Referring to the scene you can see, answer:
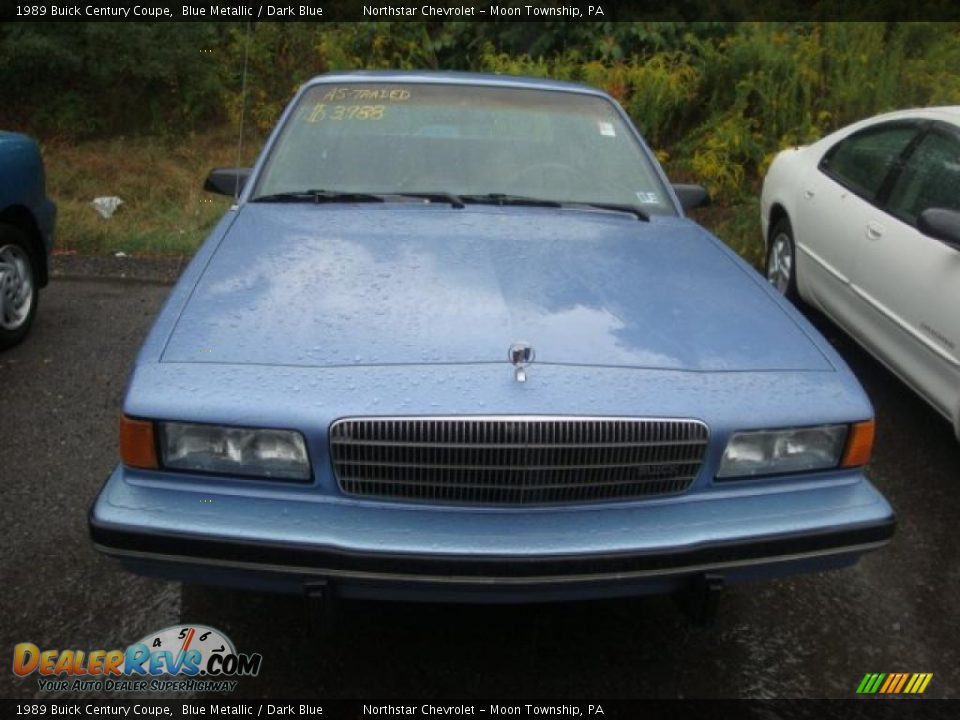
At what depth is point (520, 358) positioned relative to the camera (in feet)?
7.34

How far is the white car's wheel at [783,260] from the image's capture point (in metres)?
5.59

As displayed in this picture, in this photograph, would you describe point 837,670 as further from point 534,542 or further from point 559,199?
point 559,199

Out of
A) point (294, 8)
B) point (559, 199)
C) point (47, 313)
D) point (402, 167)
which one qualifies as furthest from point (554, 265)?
point (294, 8)

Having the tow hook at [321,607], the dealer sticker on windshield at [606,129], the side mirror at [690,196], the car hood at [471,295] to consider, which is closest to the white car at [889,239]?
the side mirror at [690,196]

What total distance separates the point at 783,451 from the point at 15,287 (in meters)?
4.33

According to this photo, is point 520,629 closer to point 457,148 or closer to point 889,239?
point 457,148

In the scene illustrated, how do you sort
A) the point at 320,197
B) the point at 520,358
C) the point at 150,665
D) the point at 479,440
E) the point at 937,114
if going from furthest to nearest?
the point at 937,114 < the point at 320,197 < the point at 150,665 < the point at 520,358 < the point at 479,440

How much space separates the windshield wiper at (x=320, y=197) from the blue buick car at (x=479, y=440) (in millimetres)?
679

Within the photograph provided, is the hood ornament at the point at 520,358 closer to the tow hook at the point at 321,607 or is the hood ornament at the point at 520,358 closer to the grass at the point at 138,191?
the tow hook at the point at 321,607

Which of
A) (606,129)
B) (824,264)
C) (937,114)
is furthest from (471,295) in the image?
(937,114)

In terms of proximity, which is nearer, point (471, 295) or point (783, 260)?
point (471, 295)

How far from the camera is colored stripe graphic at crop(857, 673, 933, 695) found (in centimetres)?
265

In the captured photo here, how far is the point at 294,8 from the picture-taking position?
10.8 m

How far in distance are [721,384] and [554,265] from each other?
0.79m
